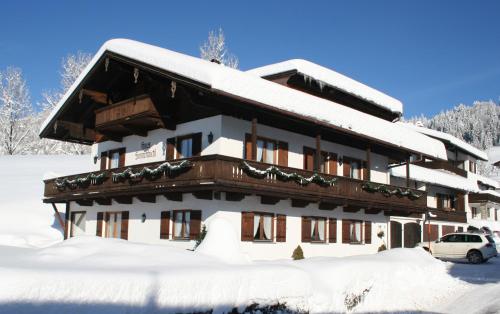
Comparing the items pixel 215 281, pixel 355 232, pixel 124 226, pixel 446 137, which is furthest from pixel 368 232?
pixel 446 137

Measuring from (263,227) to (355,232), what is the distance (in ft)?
24.7

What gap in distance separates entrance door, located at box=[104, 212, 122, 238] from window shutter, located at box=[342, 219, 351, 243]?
11.1m

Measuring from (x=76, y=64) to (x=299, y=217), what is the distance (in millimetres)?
36190

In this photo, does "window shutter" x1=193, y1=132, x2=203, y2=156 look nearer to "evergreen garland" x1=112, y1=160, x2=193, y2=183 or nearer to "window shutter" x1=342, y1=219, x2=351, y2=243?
"evergreen garland" x1=112, y1=160, x2=193, y2=183

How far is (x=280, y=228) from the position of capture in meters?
22.1

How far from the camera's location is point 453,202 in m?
46.6

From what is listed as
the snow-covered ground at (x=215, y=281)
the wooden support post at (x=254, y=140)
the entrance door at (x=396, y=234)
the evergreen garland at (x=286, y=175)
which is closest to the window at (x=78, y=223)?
the snow-covered ground at (x=215, y=281)

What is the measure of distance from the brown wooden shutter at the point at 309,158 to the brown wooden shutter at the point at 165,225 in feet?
23.3

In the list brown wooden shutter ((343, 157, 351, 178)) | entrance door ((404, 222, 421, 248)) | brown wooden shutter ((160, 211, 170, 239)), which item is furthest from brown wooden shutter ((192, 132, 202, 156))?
entrance door ((404, 222, 421, 248))

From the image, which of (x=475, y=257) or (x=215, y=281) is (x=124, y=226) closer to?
→ (x=215, y=281)

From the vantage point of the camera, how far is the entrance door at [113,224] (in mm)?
25094

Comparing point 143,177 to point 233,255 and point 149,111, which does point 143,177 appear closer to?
point 149,111

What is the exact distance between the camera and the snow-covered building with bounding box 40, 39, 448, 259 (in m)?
19.4

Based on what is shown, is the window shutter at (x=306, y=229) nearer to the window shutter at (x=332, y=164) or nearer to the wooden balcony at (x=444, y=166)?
the window shutter at (x=332, y=164)
